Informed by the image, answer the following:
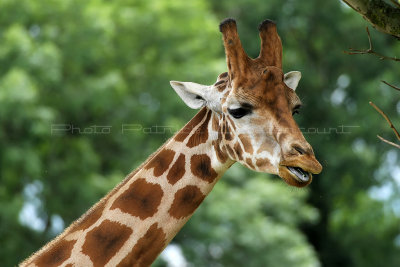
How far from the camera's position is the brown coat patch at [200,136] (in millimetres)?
4715

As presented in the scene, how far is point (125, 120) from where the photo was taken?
19.4 metres

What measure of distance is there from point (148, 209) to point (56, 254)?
66cm

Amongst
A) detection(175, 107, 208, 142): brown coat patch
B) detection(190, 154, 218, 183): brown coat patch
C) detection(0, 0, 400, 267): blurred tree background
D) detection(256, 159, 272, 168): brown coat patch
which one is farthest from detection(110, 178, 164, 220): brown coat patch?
detection(0, 0, 400, 267): blurred tree background

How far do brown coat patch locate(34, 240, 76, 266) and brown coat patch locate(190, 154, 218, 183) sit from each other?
3.03 feet

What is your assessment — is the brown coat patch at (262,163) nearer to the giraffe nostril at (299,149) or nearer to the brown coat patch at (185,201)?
the giraffe nostril at (299,149)

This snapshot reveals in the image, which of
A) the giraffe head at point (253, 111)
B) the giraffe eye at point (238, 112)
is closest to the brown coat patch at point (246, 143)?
the giraffe head at point (253, 111)

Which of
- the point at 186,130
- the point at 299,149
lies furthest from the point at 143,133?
the point at 299,149

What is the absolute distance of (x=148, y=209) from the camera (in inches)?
179

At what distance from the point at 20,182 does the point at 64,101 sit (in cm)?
250

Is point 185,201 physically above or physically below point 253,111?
below

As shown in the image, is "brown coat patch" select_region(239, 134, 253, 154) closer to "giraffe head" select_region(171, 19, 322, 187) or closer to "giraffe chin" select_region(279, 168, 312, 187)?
"giraffe head" select_region(171, 19, 322, 187)

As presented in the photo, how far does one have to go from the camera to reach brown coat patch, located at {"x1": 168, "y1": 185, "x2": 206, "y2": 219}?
4.54 m

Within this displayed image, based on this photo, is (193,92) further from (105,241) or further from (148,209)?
(105,241)

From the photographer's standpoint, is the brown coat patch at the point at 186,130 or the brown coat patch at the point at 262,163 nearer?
the brown coat patch at the point at 262,163
